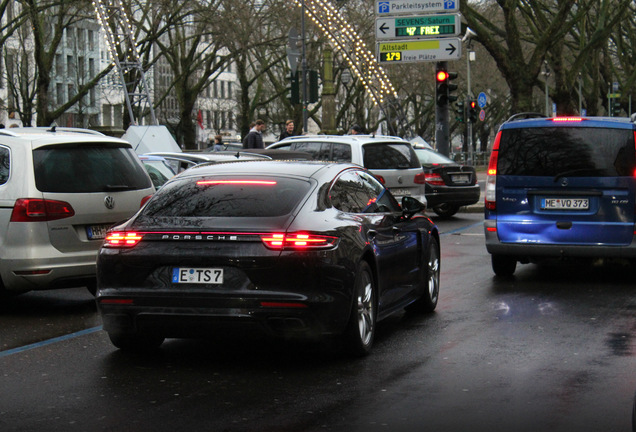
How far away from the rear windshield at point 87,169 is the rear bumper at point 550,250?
387 cm

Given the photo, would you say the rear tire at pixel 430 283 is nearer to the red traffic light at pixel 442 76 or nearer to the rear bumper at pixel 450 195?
the rear bumper at pixel 450 195

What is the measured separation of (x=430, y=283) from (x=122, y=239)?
135 inches

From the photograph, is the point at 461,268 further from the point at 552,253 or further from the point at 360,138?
the point at 360,138

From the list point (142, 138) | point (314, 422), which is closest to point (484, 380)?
point (314, 422)

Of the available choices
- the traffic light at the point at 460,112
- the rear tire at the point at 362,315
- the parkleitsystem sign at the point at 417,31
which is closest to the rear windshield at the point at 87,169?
the rear tire at the point at 362,315

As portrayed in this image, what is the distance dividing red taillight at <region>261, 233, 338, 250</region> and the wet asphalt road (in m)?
0.83

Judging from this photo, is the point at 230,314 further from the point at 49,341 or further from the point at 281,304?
the point at 49,341

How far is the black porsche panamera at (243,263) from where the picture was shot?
23.8ft

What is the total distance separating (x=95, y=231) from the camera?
10297 mm

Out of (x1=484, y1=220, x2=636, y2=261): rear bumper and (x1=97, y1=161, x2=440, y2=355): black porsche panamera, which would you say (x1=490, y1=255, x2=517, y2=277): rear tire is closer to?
(x1=484, y1=220, x2=636, y2=261): rear bumper

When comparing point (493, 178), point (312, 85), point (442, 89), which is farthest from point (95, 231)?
point (312, 85)

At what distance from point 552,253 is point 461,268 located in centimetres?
197

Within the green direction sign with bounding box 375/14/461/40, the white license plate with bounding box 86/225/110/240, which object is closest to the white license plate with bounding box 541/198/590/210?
the white license plate with bounding box 86/225/110/240

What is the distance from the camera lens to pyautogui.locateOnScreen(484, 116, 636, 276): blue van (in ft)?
38.8
